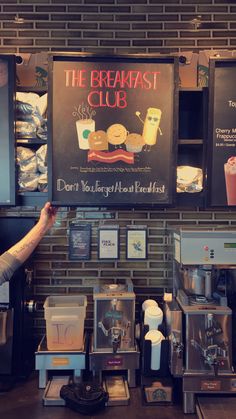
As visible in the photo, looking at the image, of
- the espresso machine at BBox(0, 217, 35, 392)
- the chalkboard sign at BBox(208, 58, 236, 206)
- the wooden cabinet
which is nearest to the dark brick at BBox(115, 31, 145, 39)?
the wooden cabinet

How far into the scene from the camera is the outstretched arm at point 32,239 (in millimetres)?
1905

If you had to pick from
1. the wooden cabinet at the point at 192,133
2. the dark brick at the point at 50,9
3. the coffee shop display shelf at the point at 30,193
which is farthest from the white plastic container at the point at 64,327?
the dark brick at the point at 50,9

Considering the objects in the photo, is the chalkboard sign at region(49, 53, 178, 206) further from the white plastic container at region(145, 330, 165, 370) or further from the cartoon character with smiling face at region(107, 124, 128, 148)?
the white plastic container at region(145, 330, 165, 370)

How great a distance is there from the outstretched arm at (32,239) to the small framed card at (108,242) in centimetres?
48

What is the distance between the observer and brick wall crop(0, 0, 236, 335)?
2.54 metres

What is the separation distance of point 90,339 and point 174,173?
3.68 ft

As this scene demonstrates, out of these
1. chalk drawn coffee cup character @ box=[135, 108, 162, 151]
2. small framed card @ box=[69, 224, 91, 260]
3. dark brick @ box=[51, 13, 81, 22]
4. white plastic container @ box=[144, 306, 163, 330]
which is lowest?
white plastic container @ box=[144, 306, 163, 330]

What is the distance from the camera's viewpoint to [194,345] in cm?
197

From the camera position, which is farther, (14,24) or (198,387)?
(14,24)

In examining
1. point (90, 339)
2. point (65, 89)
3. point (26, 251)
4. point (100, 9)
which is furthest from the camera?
point (100, 9)

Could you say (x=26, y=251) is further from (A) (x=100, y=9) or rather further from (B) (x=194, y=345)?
(A) (x=100, y=9)

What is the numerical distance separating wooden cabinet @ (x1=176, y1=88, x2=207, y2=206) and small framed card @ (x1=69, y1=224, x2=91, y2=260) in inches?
26.0

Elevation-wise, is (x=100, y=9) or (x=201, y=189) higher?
(x=100, y=9)

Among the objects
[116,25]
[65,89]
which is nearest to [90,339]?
[65,89]
